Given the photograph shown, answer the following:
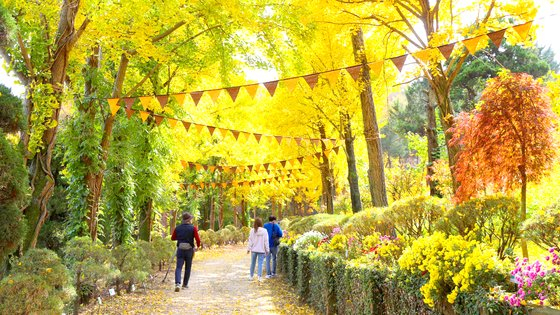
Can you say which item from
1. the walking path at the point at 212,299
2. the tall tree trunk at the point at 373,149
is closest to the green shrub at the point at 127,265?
the walking path at the point at 212,299

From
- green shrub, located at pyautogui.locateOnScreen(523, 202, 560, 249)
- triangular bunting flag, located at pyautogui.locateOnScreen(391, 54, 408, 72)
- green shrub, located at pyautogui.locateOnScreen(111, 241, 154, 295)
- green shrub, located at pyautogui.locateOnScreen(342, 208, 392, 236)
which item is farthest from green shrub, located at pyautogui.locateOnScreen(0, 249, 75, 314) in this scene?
triangular bunting flag, located at pyautogui.locateOnScreen(391, 54, 408, 72)

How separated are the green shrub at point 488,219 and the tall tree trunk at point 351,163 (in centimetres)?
790

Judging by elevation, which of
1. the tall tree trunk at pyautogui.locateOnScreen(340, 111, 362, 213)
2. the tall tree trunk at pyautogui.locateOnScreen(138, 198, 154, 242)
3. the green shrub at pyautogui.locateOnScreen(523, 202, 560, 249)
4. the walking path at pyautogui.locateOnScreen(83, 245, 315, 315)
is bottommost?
the walking path at pyautogui.locateOnScreen(83, 245, 315, 315)

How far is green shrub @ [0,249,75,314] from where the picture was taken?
4.86 metres

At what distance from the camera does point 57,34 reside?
723 cm

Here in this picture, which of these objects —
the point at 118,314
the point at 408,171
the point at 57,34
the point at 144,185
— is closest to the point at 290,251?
the point at 118,314

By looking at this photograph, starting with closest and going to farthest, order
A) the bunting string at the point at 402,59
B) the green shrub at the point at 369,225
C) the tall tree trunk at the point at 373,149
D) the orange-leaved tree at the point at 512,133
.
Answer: the bunting string at the point at 402,59 → the orange-leaved tree at the point at 512,133 → the green shrub at the point at 369,225 → the tall tree trunk at the point at 373,149

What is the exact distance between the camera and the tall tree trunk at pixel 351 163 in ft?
47.1

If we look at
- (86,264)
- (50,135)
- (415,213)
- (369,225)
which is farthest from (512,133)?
(50,135)

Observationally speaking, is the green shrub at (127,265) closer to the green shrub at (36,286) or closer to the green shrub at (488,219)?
the green shrub at (36,286)

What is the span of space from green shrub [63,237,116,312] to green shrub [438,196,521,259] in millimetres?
5342

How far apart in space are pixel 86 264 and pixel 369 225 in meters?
4.77

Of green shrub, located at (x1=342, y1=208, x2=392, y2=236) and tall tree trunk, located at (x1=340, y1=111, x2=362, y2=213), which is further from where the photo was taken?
tall tree trunk, located at (x1=340, y1=111, x2=362, y2=213)

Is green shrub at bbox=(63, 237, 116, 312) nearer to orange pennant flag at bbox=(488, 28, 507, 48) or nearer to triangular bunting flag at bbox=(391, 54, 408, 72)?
triangular bunting flag at bbox=(391, 54, 408, 72)
